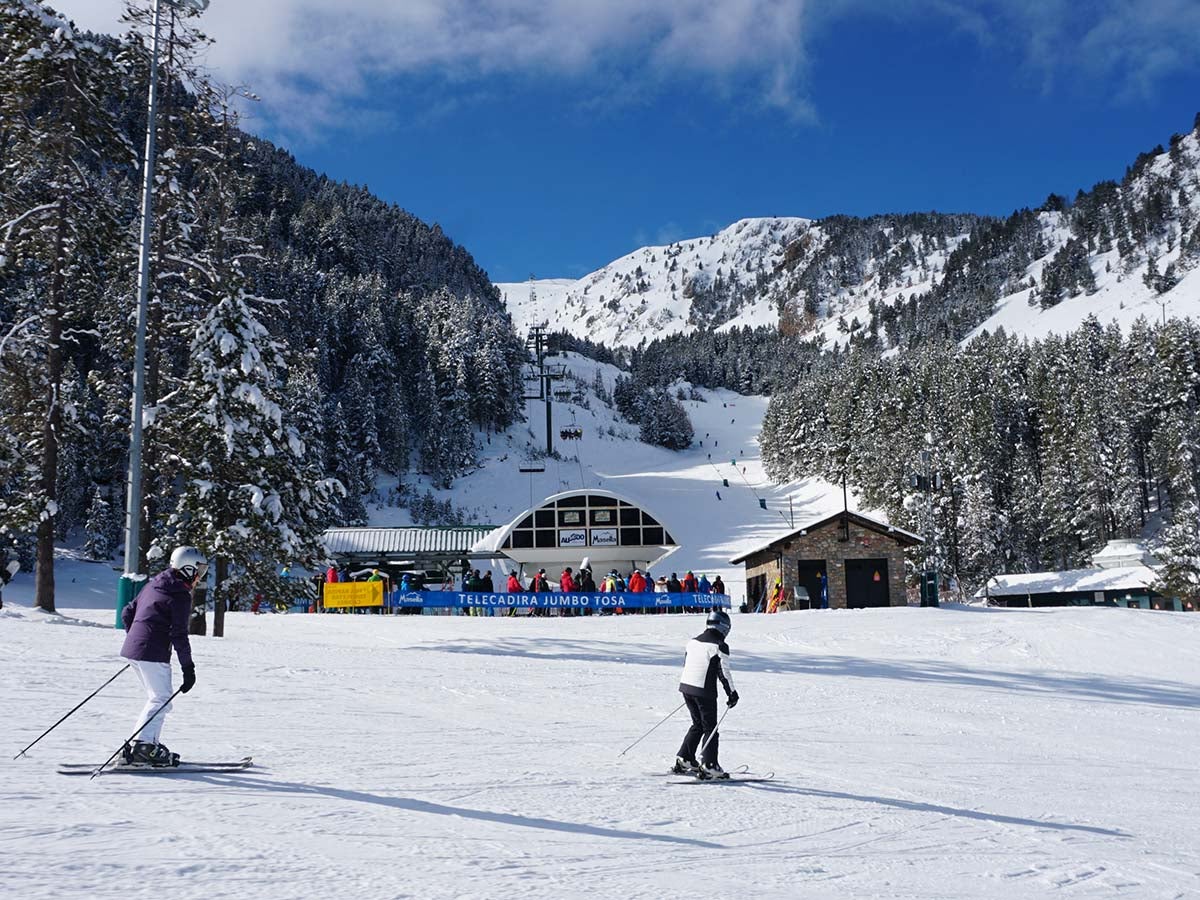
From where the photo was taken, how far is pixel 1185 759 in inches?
476

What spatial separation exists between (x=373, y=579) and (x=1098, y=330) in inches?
3481

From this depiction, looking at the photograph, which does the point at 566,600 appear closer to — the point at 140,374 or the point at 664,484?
the point at 140,374

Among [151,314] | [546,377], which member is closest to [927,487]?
[151,314]

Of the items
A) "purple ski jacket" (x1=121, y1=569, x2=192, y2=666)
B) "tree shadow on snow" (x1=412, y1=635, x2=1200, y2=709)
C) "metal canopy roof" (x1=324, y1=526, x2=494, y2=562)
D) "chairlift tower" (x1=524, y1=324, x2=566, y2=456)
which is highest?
"chairlift tower" (x1=524, y1=324, x2=566, y2=456)

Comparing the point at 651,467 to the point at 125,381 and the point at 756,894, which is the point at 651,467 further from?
the point at 756,894

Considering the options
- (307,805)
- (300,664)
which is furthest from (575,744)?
(300,664)

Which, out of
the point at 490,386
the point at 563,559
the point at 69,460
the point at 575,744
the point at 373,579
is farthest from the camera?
the point at 490,386

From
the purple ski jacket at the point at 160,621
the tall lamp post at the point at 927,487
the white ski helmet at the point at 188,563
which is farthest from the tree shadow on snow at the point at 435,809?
the tall lamp post at the point at 927,487

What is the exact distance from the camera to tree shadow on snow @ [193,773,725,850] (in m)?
6.77

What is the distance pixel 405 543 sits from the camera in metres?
47.5

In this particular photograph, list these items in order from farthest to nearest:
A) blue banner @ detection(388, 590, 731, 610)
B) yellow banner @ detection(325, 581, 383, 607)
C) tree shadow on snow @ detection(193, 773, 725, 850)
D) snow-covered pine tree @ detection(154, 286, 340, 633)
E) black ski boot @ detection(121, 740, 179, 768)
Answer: yellow banner @ detection(325, 581, 383, 607), blue banner @ detection(388, 590, 731, 610), snow-covered pine tree @ detection(154, 286, 340, 633), black ski boot @ detection(121, 740, 179, 768), tree shadow on snow @ detection(193, 773, 725, 850)

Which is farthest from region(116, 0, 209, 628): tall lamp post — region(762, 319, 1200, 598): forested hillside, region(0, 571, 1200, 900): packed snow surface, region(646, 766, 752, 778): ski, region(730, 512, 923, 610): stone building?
region(762, 319, 1200, 598): forested hillside

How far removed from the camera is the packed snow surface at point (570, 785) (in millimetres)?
5656

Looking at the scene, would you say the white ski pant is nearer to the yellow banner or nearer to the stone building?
the yellow banner
